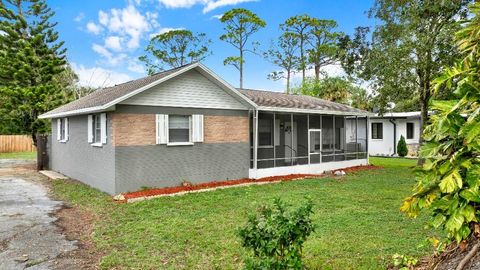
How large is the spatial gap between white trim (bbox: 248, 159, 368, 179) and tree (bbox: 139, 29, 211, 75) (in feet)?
72.3

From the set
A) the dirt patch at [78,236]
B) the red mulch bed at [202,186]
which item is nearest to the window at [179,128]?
the red mulch bed at [202,186]

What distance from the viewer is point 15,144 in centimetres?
2948

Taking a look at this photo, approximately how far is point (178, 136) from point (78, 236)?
578 centimetres

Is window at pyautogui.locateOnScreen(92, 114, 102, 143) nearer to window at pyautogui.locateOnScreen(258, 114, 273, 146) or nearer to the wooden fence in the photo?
window at pyautogui.locateOnScreen(258, 114, 273, 146)

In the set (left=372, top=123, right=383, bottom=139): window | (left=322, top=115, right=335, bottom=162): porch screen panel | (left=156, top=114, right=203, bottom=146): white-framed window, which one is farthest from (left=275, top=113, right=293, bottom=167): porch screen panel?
(left=372, top=123, right=383, bottom=139): window

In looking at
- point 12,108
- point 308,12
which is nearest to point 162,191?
point 12,108

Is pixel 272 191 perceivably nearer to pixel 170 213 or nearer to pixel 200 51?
pixel 170 213

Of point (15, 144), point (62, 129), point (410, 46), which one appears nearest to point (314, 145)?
point (410, 46)

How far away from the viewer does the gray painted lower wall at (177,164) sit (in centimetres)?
1077

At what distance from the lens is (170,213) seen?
831 cm

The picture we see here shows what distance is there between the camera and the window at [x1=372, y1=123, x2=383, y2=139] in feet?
85.9

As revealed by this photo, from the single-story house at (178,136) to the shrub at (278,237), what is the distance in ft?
24.7

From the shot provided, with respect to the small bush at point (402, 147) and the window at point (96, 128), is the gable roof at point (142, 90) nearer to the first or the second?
the window at point (96, 128)

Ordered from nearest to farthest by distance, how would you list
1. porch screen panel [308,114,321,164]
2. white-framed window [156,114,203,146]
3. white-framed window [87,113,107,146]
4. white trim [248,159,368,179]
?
1. white-framed window [87,113,107,146]
2. white-framed window [156,114,203,146]
3. white trim [248,159,368,179]
4. porch screen panel [308,114,321,164]
